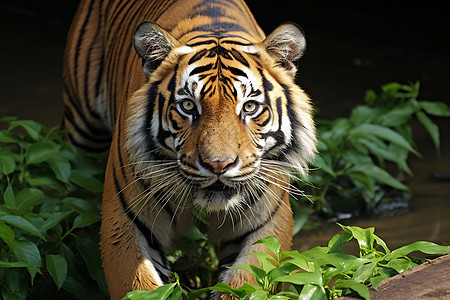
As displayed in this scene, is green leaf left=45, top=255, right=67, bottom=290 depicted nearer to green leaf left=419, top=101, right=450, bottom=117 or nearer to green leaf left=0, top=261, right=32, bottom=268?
green leaf left=0, top=261, right=32, bottom=268

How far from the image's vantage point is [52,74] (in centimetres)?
608

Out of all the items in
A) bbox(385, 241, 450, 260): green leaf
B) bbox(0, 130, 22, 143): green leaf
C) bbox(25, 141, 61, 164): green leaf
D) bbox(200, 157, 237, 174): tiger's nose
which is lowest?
bbox(385, 241, 450, 260): green leaf

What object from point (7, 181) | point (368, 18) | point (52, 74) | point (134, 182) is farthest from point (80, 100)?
point (368, 18)

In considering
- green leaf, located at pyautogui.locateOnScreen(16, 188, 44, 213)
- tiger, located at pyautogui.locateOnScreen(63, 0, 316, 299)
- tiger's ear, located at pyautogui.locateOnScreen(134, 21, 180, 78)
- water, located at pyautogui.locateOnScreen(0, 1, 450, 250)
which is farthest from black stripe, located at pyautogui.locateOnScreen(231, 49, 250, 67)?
water, located at pyautogui.locateOnScreen(0, 1, 450, 250)

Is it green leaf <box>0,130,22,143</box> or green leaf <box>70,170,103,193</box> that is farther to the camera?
green leaf <box>0,130,22,143</box>

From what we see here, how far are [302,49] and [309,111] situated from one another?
8.9 inches

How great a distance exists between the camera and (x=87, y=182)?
10.6 ft

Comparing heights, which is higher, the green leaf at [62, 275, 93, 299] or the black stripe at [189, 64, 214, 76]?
the black stripe at [189, 64, 214, 76]

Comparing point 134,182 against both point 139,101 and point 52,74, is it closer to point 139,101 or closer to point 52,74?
point 139,101

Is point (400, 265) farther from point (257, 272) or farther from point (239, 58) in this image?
point (239, 58)

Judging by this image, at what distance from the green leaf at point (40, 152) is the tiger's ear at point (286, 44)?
131 centimetres

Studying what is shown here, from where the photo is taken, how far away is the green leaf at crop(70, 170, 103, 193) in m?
3.18

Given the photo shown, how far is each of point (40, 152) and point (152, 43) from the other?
113 centimetres

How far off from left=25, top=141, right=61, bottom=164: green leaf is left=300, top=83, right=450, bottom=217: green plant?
137 cm
